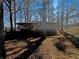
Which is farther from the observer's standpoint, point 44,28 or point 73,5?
point 73,5

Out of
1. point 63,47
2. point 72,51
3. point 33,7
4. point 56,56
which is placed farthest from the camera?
point 33,7

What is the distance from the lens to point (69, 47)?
609 inches

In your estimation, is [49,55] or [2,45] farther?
[49,55]

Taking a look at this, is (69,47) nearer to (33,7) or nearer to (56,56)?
(56,56)

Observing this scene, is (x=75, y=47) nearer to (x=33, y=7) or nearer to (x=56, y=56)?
(x=56, y=56)

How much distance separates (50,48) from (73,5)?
118ft

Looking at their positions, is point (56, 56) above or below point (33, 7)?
below

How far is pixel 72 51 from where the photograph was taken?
563 inches

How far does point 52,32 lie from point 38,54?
1305 centimetres

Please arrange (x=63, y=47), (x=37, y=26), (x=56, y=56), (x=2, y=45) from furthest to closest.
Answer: (x=37, y=26) < (x=63, y=47) < (x=56, y=56) < (x=2, y=45)

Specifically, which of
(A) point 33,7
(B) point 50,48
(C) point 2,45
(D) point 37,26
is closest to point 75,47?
(B) point 50,48

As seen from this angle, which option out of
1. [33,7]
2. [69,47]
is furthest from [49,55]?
[33,7]

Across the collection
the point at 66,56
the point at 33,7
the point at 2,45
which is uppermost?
the point at 33,7

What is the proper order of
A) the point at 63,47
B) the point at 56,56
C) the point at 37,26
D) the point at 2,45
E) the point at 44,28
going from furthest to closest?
the point at 37,26
the point at 44,28
the point at 63,47
the point at 56,56
the point at 2,45
